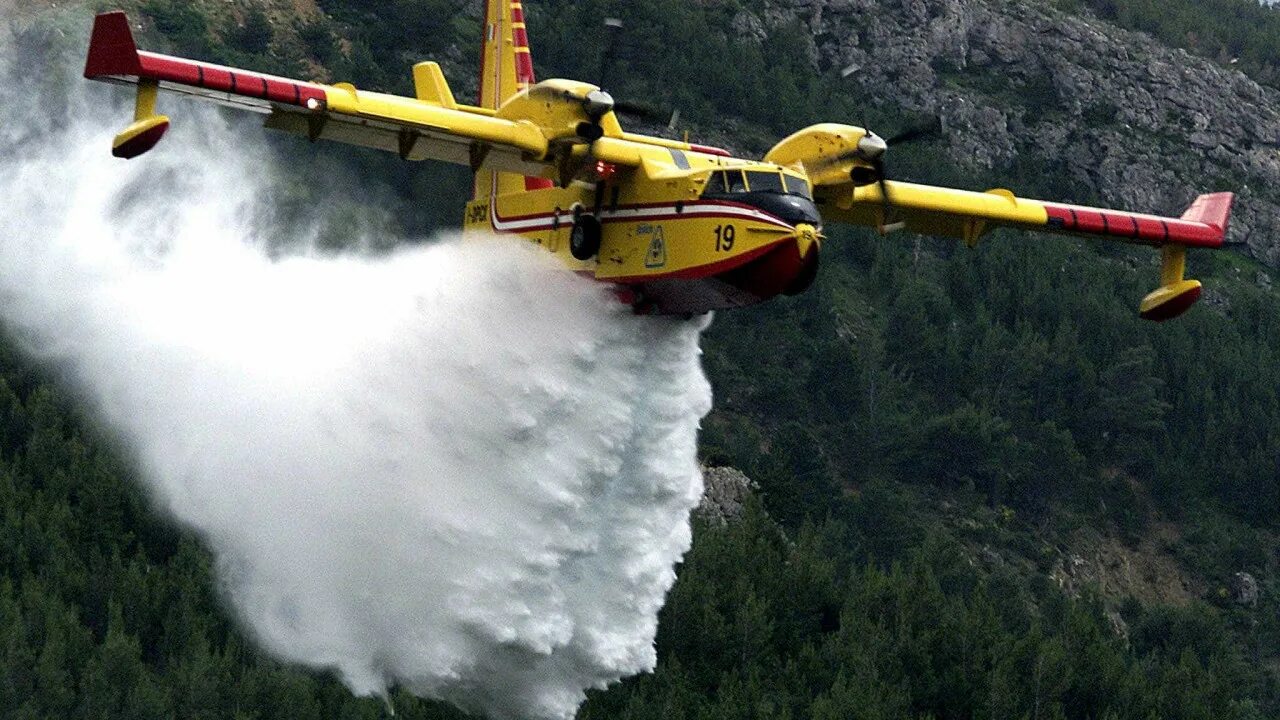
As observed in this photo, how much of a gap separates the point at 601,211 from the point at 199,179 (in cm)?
1962

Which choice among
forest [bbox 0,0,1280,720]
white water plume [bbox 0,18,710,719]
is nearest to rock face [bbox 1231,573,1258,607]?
forest [bbox 0,0,1280,720]

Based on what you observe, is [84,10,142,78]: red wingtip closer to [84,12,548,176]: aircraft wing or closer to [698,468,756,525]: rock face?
[84,12,548,176]: aircraft wing

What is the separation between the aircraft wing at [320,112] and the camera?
27000 mm

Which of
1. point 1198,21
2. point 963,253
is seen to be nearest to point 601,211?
point 963,253

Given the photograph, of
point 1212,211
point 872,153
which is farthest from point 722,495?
point 872,153

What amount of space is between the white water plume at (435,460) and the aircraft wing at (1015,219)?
3.17m

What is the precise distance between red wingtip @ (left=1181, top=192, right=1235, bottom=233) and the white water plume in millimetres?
8842

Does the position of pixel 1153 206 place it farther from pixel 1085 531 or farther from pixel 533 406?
pixel 533 406

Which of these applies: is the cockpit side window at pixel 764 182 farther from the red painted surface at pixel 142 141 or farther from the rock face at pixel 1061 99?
the rock face at pixel 1061 99

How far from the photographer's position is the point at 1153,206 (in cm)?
10438

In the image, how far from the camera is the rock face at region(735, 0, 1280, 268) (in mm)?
105188

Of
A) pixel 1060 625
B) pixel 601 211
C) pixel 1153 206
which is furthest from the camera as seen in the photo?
pixel 1153 206

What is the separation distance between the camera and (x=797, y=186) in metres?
28.1

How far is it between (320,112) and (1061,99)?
84.2 m
